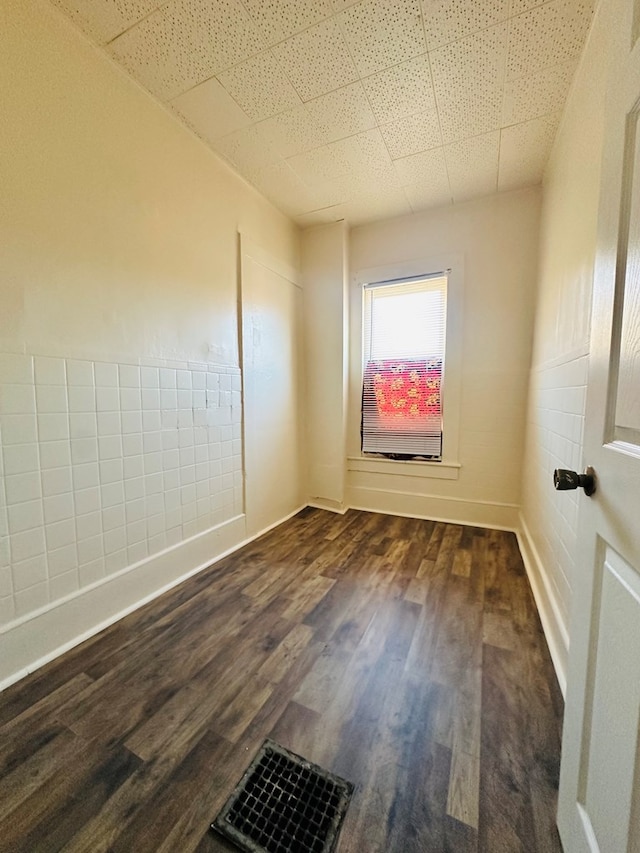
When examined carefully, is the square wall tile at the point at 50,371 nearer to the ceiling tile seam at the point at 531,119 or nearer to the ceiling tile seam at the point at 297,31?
the ceiling tile seam at the point at 297,31

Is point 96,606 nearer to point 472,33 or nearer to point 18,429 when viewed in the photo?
point 18,429

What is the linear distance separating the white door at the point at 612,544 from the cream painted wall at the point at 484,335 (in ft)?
7.12

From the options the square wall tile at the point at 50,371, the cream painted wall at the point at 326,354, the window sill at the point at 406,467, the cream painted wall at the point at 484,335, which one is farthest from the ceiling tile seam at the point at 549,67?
the square wall tile at the point at 50,371

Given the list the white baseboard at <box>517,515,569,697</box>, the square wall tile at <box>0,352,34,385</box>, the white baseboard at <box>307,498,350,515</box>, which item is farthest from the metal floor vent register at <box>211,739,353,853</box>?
the white baseboard at <box>307,498,350,515</box>

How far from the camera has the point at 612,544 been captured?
0.64m

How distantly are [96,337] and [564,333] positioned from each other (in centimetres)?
240

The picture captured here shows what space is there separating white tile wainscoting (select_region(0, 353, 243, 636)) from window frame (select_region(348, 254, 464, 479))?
155 cm

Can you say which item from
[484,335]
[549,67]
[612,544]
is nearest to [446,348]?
[484,335]

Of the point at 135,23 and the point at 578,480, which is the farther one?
the point at 135,23

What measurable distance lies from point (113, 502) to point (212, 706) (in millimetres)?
1054

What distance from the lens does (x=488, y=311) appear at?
9.03ft

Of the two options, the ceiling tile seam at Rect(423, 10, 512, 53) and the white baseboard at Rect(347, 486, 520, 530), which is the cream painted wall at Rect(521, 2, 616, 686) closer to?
the ceiling tile seam at Rect(423, 10, 512, 53)

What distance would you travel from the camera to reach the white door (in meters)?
0.56

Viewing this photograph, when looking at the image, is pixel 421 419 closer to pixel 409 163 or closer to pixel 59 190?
pixel 409 163
